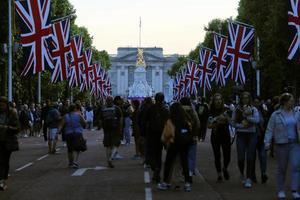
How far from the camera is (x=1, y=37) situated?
4984 cm

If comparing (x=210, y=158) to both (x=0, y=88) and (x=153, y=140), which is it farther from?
(x=0, y=88)

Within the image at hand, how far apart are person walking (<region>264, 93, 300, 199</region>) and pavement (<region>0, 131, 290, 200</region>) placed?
1.99ft

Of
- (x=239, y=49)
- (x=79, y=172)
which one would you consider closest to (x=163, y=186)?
(x=79, y=172)

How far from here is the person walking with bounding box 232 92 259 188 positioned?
15.2 metres

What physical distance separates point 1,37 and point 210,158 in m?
29.4

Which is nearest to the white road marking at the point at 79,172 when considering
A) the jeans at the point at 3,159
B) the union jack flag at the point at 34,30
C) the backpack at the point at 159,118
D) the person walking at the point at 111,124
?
the person walking at the point at 111,124

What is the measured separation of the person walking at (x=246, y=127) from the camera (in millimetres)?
15219

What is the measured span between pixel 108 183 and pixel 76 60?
30930 mm

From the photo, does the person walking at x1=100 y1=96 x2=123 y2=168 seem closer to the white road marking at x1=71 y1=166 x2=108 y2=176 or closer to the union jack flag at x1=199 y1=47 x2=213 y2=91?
the white road marking at x1=71 y1=166 x2=108 y2=176

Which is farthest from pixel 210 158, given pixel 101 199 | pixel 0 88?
pixel 0 88

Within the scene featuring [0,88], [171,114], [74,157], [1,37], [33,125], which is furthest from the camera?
[0,88]

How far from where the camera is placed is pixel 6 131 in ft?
49.0

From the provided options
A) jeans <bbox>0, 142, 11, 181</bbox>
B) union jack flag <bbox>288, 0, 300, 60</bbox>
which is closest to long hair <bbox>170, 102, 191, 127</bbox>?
jeans <bbox>0, 142, 11, 181</bbox>

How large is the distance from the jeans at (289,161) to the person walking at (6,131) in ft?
16.5
